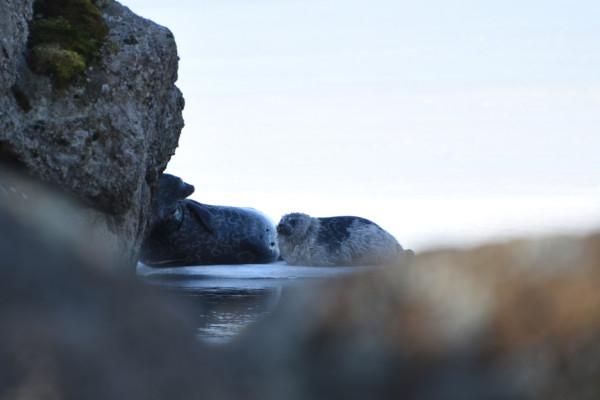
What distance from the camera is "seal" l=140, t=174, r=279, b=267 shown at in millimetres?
13094

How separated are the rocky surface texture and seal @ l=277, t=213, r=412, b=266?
4.01 m

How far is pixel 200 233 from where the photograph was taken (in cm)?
1406

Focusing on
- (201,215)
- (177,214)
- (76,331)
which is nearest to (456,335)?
(76,331)

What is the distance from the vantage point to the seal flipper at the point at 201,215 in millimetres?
14155

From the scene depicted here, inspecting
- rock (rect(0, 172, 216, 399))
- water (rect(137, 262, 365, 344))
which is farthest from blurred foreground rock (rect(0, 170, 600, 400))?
water (rect(137, 262, 365, 344))

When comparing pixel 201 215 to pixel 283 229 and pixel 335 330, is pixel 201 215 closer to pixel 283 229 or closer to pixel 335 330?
pixel 283 229

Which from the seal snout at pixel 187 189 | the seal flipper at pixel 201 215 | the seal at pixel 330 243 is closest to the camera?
the seal snout at pixel 187 189

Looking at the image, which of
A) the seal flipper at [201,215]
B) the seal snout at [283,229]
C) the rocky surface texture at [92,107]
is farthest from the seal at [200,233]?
the rocky surface texture at [92,107]

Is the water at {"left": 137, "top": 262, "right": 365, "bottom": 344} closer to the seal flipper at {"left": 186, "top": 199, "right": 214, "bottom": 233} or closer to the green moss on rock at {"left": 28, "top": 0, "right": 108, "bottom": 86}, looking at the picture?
the seal flipper at {"left": 186, "top": 199, "right": 214, "bottom": 233}

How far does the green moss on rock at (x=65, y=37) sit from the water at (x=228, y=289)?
221 cm

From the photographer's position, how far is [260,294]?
26.1 ft

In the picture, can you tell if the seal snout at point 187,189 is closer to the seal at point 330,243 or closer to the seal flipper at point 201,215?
the seal flipper at point 201,215

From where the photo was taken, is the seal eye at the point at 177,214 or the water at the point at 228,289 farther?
the seal eye at the point at 177,214

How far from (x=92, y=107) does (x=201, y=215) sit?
561 cm
